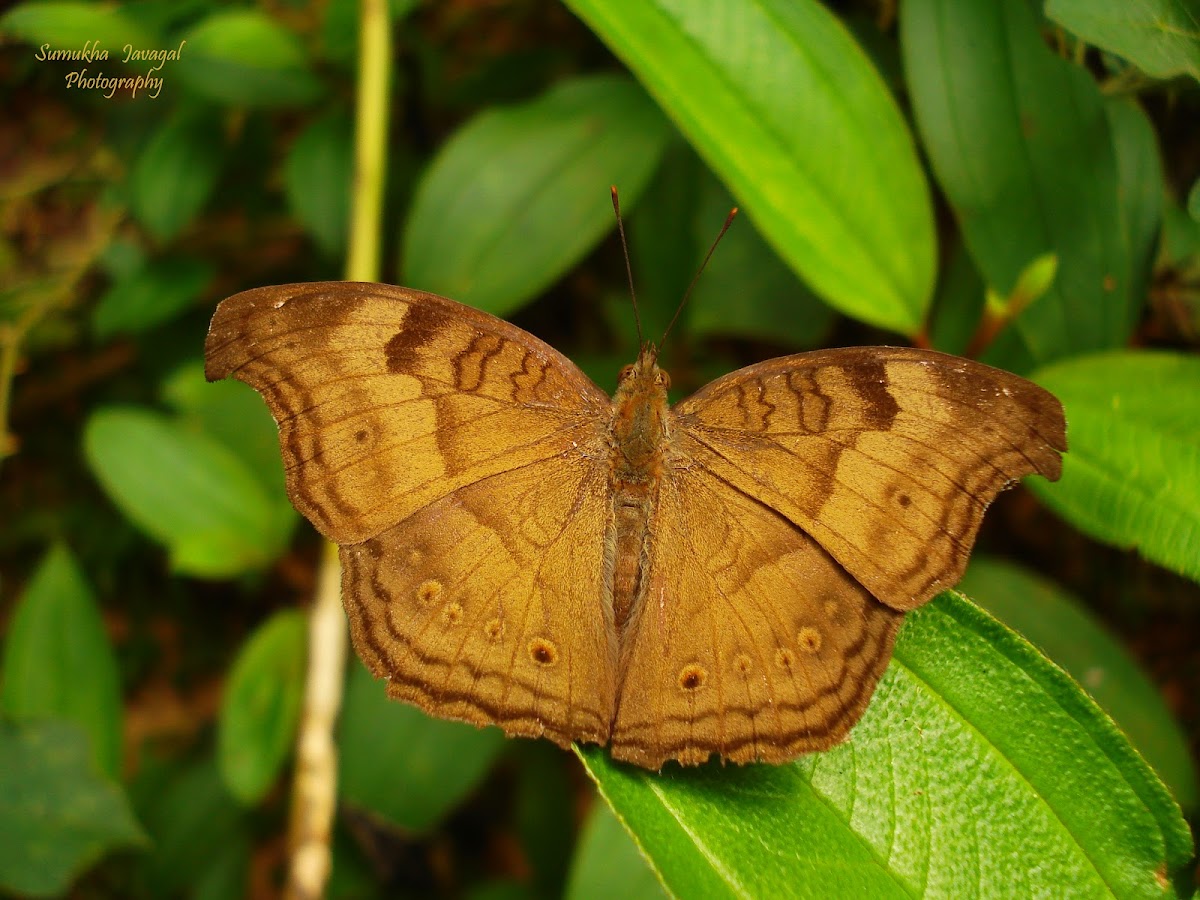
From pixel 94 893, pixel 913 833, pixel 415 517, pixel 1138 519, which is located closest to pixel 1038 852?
pixel 913 833

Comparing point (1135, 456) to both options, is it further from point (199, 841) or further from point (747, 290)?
point (199, 841)

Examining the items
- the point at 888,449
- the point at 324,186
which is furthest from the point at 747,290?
the point at 324,186

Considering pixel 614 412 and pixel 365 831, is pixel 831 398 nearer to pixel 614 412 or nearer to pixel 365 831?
pixel 614 412

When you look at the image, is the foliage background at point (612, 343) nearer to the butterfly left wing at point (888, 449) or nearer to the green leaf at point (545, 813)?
the green leaf at point (545, 813)

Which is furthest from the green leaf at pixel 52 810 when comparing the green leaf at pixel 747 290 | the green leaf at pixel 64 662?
the green leaf at pixel 747 290

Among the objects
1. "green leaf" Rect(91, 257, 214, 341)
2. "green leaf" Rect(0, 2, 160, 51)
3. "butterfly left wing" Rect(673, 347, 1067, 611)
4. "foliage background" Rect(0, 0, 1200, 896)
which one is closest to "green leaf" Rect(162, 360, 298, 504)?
"foliage background" Rect(0, 0, 1200, 896)

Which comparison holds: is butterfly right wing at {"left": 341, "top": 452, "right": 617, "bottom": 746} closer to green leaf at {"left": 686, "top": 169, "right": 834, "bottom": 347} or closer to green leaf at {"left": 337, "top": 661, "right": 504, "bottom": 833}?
green leaf at {"left": 337, "top": 661, "right": 504, "bottom": 833}
